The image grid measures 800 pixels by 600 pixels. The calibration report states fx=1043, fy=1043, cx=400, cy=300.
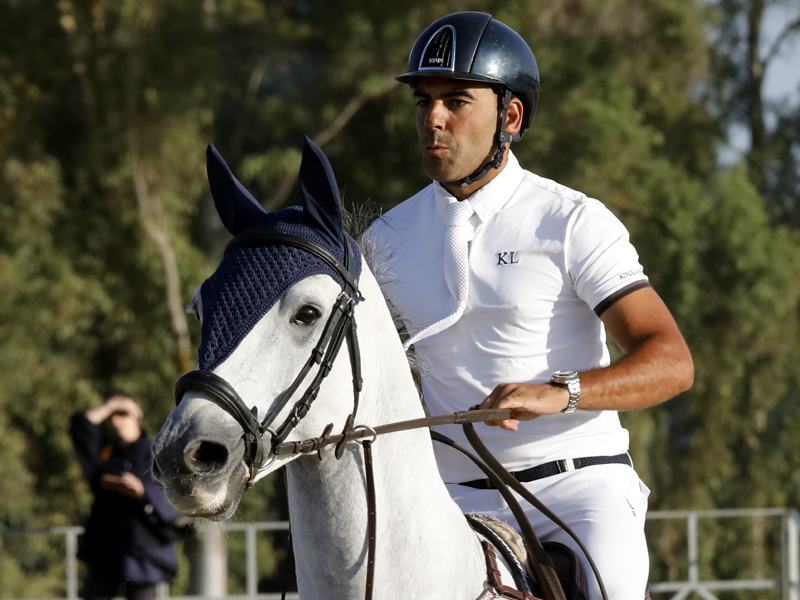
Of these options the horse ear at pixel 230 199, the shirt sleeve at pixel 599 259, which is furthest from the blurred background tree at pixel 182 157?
the horse ear at pixel 230 199

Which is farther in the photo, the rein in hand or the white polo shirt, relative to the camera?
the white polo shirt

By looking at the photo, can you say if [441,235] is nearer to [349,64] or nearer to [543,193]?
[543,193]

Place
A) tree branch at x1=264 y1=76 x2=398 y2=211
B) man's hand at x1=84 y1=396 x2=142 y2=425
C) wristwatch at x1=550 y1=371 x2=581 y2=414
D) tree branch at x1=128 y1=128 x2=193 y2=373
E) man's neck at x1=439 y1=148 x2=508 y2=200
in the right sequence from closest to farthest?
wristwatch at x1=550 y1=371 x2=581 y2=414, man's neck at x1=439 y1=148 x2=508 y2=200, man's hand at x1=84 y1=396 x2=142 y2=425, tree branch at x1=128 y1=128 x2=193 y2=373, tree branch at x1=264 y1=76 x2=398 y2=211

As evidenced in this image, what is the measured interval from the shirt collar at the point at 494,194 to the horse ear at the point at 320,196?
793 millimetres

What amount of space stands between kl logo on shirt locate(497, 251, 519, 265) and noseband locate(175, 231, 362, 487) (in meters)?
0.65

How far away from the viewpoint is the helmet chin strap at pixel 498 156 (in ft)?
9.92

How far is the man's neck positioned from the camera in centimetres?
305

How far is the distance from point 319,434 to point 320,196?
1.68ft

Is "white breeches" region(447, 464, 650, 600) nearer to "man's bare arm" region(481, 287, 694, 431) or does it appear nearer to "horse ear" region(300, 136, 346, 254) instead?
"man's bare arm" region(481, 287, 694, 431)

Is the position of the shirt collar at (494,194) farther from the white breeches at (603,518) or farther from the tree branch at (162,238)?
the tree branch at (162,238)

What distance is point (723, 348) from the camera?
64.5 feet

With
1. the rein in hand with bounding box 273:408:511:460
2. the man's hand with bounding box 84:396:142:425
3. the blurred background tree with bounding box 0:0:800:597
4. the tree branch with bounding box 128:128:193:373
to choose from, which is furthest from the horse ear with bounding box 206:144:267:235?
the tree branch with bounding box 128:128:193:373

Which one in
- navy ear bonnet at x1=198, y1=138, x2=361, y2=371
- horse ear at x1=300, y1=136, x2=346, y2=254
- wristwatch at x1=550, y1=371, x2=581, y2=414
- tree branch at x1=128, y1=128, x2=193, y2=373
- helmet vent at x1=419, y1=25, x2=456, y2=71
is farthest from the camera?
tree branch at x1=128, y1=128, x2=193, y2=373

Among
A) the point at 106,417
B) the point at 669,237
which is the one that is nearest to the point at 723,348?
the point at 669,237
